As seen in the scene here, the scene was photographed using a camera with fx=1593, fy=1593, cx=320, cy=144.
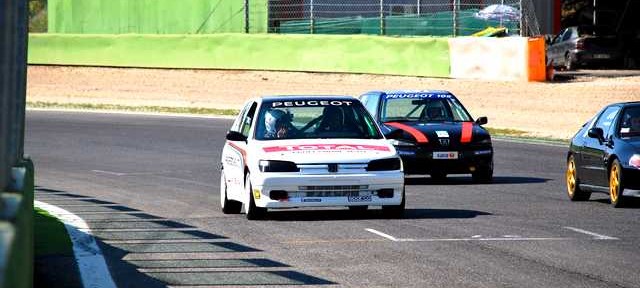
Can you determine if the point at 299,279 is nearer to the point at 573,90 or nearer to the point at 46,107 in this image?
the point at 573,90

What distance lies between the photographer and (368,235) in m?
14.0

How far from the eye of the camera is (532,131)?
34.2 meters

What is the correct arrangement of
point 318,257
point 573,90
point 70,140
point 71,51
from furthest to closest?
point 71,51 < point 573,90 < point 70,140 < point 318,257

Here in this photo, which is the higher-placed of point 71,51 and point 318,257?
point 71,51

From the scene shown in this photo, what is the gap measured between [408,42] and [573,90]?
181 inches

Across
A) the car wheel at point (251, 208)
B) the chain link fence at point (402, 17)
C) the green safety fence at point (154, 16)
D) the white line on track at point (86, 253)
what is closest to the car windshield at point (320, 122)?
the car wheel at point (251, 208)

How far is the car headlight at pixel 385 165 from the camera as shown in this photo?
1575 centimetres

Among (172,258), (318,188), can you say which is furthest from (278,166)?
(172,258)

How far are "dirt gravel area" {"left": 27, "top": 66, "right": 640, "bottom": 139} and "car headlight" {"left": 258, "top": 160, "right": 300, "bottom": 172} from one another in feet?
57.3

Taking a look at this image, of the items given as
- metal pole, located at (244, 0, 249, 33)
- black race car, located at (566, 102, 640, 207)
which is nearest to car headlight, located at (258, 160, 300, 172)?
black race car, located at (566, 102, 640, 207)

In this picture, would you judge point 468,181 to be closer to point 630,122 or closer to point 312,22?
point 630,122

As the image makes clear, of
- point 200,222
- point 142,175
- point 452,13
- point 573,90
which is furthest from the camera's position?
A: point 452,13

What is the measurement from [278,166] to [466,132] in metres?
6.72

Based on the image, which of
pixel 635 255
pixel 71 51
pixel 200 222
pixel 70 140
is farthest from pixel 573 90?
pixel 635 255
